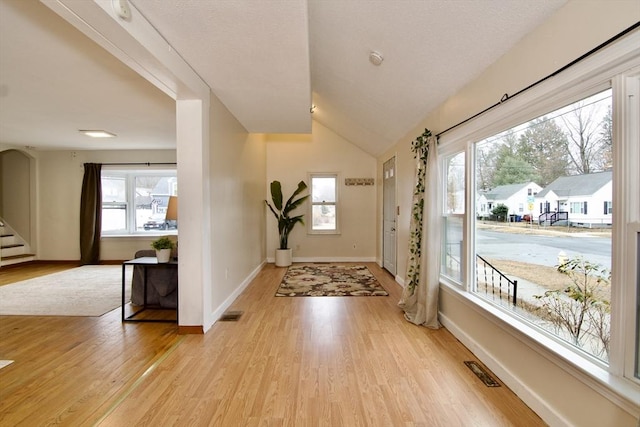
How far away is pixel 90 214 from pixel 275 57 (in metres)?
6.23

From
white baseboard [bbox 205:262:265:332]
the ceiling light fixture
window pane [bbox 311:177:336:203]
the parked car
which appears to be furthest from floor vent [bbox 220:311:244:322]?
the parked car

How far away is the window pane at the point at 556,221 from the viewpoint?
1478 millimetres

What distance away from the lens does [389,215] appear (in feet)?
18.5

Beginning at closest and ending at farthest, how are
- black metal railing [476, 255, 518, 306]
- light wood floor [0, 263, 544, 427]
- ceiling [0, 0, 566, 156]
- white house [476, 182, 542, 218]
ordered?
light wood floor [0, 263, 544, 427]
ceiling [0, 0, 566, 156]
white house [476, 182, 542, 218]
black metal railing [476, 255, 518, 306]

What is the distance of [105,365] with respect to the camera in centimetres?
234

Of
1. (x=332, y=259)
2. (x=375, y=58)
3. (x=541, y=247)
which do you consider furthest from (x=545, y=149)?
(x=332, y=259)

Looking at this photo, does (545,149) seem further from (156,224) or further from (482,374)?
(156,224)

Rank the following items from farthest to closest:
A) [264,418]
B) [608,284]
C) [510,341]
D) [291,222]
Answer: [291,222], [510,341], [264,418], [608,284]

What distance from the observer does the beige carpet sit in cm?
358

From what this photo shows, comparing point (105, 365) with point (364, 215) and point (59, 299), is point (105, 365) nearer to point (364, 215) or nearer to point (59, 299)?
point (59, 299)

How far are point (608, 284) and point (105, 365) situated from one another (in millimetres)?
3369

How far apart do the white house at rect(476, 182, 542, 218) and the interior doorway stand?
8.62ft

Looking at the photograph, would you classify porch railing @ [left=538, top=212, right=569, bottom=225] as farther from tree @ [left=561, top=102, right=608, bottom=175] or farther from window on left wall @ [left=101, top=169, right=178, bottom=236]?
window on left wall @ [left=101, top=169, right=178, bottom=236]

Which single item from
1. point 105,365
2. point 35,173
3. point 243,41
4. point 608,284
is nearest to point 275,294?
point 105,365
